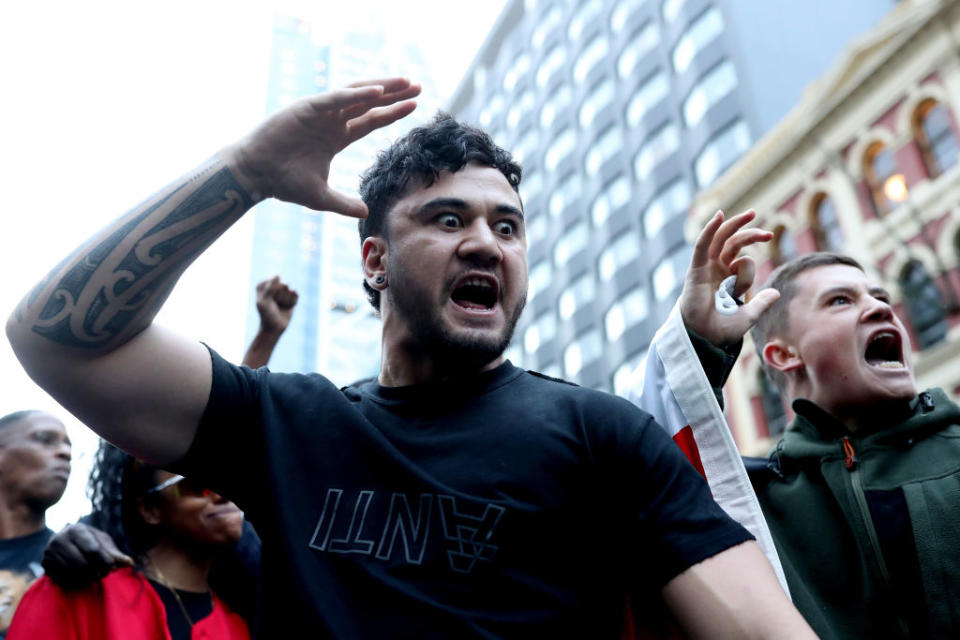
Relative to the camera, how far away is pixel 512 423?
79.1 inches

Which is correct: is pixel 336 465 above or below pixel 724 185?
below

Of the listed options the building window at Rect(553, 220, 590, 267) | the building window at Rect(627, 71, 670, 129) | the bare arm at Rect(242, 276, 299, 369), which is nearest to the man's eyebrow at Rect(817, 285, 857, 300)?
the bare arm at Rect(242, 276, 299, 369)

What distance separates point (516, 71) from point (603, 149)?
1499 centimetres

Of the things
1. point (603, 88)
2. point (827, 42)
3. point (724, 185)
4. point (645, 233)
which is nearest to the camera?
point (724, 185)

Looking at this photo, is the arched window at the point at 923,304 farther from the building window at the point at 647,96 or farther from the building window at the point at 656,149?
the building window at the point at 647,96

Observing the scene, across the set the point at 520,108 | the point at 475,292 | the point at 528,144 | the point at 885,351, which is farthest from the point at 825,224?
the point at 520,108

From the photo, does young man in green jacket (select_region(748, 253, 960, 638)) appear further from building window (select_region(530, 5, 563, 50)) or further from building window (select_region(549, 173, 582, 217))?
building window (select_region(530, 5, 563, 50))

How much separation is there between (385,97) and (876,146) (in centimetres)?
2034

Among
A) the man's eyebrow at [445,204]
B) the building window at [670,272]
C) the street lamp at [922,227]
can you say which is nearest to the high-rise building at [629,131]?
the building window at [670,272]

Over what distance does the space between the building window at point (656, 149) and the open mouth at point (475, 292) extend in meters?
34.0

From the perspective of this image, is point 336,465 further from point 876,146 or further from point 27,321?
point 876,146

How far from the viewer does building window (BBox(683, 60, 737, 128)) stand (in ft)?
106

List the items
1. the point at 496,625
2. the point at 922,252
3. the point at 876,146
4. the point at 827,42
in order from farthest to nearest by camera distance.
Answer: the point at 827,42, the point at 876,146, the point at 922,252, the point at 496,625

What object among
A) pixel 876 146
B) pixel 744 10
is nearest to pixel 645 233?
pixel 744 10
